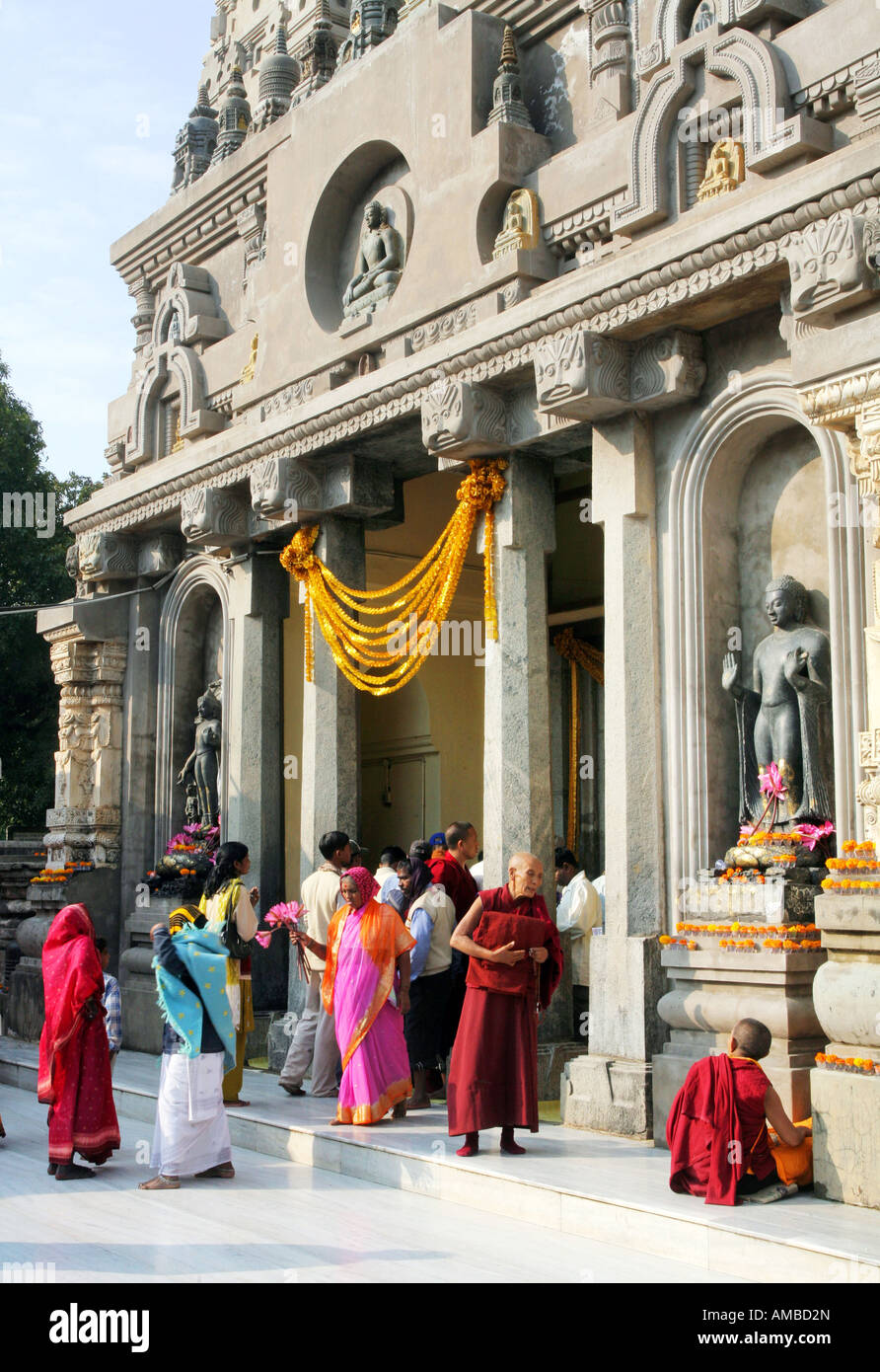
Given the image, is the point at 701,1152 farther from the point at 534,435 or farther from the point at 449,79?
the point at 449,79

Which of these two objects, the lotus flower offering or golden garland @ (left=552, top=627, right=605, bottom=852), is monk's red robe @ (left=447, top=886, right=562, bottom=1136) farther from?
golden garland @ (left=552, top=627, right=605, bottom=852)

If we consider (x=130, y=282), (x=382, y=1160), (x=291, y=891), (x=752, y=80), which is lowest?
(x=382, y=1160)

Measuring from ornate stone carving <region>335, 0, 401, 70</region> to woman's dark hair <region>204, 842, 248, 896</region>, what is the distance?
635 centimetres

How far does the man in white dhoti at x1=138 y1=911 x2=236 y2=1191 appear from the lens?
7242 millimetres

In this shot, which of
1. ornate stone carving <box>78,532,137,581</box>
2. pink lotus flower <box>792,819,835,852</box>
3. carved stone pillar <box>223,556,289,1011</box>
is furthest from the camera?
ornate stone carving <box>78,532,137,581</box>

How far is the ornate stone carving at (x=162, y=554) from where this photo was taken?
13.4 m

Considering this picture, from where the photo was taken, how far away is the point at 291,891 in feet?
40.2

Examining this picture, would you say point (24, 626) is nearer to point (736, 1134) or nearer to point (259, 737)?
point (259, 737)

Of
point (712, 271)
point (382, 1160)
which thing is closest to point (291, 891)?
point (382, 1160)

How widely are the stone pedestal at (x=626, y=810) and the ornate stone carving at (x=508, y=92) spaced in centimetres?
246

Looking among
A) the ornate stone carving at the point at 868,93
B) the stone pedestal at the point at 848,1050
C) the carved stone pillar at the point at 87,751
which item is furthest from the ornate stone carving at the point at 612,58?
the carved stone pillar at the point at 87,751

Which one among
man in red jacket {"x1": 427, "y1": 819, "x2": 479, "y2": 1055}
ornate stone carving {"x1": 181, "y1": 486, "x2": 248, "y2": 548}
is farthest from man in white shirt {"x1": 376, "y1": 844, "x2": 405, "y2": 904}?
ornate stone carving {"x1": 181, "y1": 486, "x2": 248, "y2": 548}

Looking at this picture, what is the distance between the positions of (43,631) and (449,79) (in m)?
Answer: 7.08

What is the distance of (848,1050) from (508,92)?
6.69 meters
